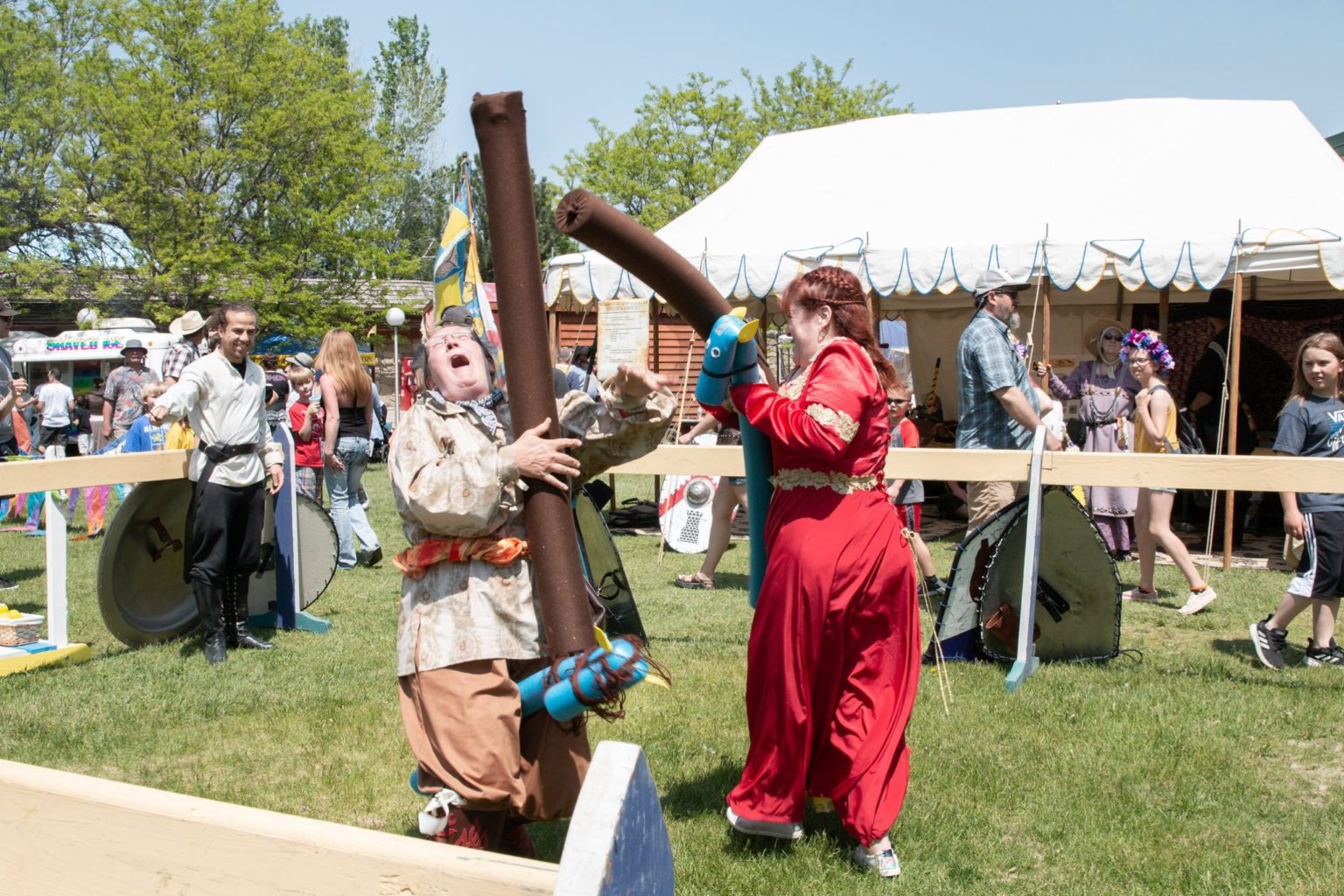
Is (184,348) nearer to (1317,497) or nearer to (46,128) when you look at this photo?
(1317,497)

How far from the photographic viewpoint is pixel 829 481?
3.46 m

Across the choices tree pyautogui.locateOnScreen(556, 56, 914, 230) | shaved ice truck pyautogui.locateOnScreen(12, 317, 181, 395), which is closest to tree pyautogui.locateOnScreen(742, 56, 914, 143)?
tree pyautogui.locateOnScreen(556, 56, 914, 230)

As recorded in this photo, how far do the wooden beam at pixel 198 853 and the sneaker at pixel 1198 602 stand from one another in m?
7.12

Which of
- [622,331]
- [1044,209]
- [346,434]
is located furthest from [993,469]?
[1044,209]

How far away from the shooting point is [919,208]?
441 inches

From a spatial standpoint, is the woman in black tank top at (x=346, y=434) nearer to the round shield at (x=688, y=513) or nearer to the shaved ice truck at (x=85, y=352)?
the round shield at (x=688, y=513)

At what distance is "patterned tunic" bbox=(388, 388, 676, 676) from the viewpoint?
9.60ft

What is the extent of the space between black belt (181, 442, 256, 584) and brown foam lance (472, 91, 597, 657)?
3.56 meters

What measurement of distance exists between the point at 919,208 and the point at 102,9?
2450 centimetres

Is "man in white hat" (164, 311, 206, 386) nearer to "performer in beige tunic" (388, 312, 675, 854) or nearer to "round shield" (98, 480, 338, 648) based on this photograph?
"round shield" (98, 480, 338, 648)

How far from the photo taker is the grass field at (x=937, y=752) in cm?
352

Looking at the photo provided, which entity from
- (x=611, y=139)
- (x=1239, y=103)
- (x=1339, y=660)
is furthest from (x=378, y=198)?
(x=1339, y=660)

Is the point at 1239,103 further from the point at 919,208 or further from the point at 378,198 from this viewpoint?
the point at 378,198

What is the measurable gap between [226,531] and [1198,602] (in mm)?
5871
